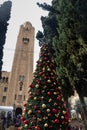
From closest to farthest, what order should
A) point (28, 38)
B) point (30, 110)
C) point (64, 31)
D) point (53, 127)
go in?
point (53, 127) < point (30, 110) < point (64, 31) < point (28, 38)

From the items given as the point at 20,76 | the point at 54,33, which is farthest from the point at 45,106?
the point at 20,76

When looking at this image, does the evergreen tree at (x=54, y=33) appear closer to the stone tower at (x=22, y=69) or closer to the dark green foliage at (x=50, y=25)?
the dark green foliage at (x=50, y=25)

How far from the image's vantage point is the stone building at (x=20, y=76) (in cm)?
4056

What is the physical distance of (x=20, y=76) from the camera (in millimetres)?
43812

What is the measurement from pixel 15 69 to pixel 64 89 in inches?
1307

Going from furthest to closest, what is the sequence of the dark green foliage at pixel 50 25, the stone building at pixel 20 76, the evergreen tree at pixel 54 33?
1. the stone building at pixel 20 76
2. the dark green foliage at pixel 50 25
3. the evergreen tree at pixel 54 33

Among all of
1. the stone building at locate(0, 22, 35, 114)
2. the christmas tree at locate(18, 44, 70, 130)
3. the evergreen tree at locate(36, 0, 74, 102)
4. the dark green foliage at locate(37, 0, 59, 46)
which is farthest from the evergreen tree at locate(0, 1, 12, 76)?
the stone building at locate(0, 22, 35, 114)

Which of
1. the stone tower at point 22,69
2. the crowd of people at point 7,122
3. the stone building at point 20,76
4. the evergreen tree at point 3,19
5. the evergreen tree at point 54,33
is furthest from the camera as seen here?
the stone tower at point 22,69

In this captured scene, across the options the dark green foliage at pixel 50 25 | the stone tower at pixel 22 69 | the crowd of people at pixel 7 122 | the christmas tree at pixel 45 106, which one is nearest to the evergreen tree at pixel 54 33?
the dark green foliage at pixel 50 25

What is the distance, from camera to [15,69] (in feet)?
145

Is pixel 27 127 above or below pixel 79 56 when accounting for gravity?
below

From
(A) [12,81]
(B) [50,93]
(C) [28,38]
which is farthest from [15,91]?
(B) [50,93]

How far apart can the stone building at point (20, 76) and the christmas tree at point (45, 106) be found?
3406 centimetres

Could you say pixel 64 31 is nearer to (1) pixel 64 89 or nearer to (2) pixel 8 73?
(1) pixel 64 89
